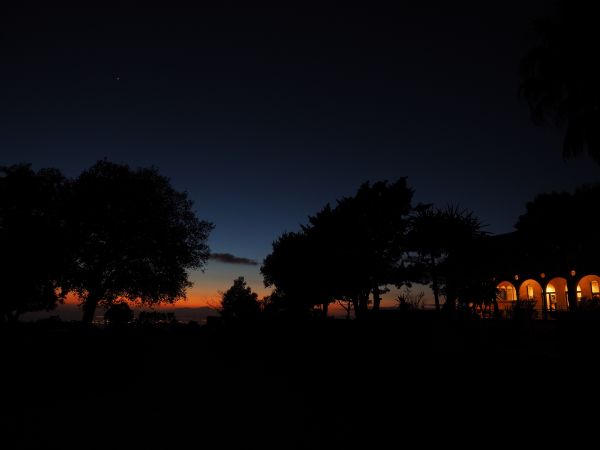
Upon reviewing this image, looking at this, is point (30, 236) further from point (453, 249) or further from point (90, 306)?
point (453, 249)

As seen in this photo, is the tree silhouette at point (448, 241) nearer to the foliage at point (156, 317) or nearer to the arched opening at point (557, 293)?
the arched opening at point (557, 293)

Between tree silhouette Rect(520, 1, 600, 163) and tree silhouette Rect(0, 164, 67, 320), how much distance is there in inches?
995

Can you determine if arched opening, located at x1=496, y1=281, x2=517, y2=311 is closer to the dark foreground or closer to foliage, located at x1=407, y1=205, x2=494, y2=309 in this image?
foliage, located at x1=407, y1=205, x2=494, y2=309

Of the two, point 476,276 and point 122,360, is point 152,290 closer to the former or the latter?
point 122,360

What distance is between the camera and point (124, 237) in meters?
24.2

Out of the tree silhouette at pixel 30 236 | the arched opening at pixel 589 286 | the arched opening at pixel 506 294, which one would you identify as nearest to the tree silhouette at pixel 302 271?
the tree silhouette at pixel 30 236

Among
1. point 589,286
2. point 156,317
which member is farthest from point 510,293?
point 156,317

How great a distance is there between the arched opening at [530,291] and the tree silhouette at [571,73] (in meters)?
27.0

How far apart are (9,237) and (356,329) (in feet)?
70.0

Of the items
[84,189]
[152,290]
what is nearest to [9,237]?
[84,189]

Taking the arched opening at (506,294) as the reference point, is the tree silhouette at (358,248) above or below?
above

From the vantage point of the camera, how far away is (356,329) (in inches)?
382

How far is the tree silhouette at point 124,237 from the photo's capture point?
78.4 ft

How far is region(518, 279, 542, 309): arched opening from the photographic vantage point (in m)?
36.6
